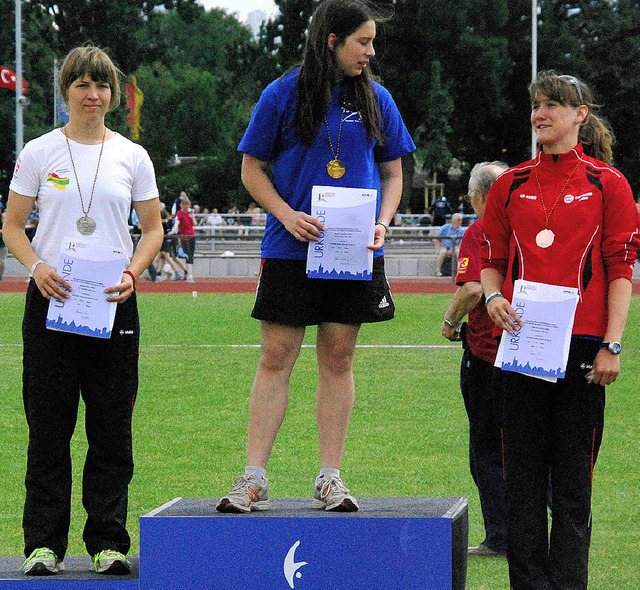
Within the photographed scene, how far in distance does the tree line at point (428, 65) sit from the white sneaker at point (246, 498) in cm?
3894

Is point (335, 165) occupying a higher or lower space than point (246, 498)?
higher

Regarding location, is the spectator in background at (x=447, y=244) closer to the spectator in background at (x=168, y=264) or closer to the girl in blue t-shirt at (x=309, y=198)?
the spectator in background at (x=168, y=264)

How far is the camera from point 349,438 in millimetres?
8609

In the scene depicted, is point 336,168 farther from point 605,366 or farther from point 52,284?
point 605,366

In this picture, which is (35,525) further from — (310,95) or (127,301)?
(310,95)

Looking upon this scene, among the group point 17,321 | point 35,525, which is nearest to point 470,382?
point 35,525

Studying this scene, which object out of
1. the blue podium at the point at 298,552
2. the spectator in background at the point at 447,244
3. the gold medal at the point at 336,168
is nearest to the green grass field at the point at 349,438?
the blue podium at the point at 298,552

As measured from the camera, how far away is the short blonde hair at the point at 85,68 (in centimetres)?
474

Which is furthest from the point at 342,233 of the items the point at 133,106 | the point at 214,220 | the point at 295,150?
the point at 133,106

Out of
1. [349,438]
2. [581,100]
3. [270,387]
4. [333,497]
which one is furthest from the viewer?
[349,438]

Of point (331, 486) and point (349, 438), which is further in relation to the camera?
point (349, 438)

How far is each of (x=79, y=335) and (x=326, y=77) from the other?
1310 mm

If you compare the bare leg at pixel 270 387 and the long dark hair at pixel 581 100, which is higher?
the long dark hair at pixel 581 100

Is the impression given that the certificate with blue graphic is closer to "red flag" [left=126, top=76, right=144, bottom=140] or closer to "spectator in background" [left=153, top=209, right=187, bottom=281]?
"spectator in background" [left=153, top=209, right=187, bottom=281]
